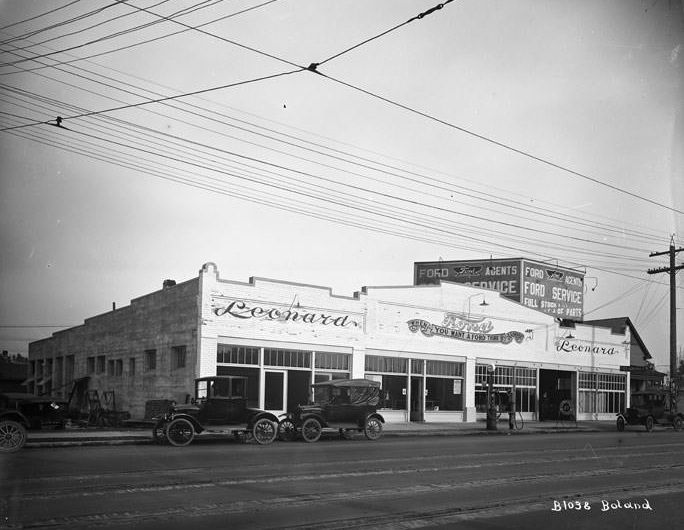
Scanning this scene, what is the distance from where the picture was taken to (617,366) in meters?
46.6

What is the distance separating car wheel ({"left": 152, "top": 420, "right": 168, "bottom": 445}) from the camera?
21047 millimetres

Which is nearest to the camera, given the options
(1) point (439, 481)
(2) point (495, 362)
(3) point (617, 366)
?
(1) point (439, 481)

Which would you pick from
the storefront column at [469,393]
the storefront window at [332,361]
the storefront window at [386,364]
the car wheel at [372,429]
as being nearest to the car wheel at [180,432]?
the car wheel at [372,429]

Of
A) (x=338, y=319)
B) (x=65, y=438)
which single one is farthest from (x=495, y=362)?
(x=65, y=438)

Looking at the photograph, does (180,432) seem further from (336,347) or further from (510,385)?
(510,385)

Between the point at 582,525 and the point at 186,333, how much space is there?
20920mm

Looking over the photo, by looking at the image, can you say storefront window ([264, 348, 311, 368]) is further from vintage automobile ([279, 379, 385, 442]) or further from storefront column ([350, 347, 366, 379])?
vintage automobile ([279, 379, 385, 442])

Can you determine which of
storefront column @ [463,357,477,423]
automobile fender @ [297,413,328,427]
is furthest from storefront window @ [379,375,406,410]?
automobile fender @ [297,413,328,427]

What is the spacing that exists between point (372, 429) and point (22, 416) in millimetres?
10937

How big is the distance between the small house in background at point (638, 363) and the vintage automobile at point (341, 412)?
1044 inches

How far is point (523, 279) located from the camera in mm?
56875

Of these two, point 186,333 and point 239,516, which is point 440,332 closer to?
point 186,333

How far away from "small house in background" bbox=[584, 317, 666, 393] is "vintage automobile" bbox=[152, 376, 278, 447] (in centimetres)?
3098

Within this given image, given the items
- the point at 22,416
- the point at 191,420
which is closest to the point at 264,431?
the point at 191,420
